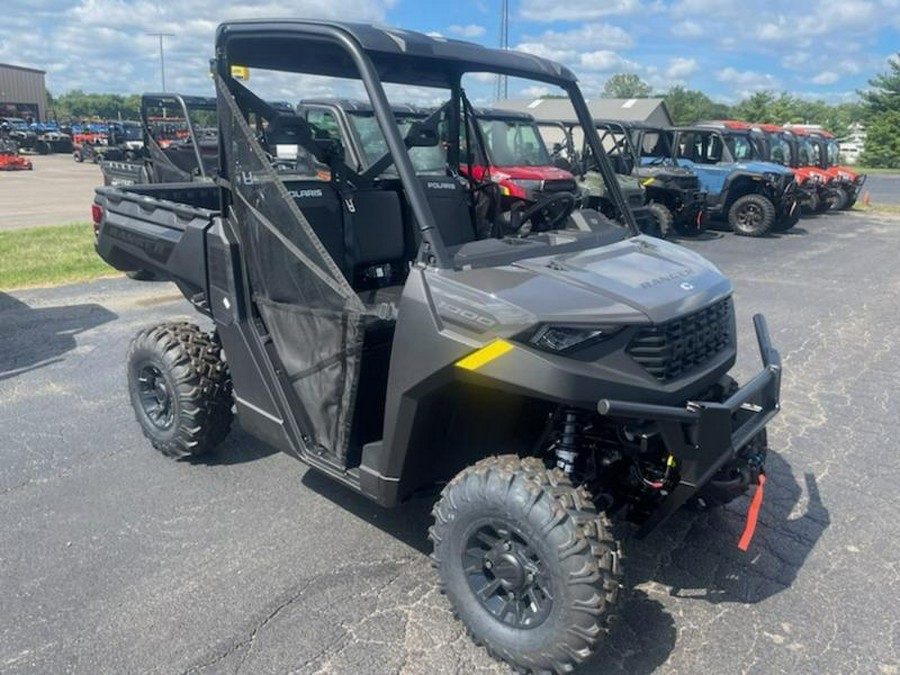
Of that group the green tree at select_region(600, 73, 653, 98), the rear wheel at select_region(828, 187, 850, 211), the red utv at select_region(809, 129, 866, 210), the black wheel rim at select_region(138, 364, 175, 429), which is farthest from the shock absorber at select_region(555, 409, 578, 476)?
the green tree at select_region(600, 73, 653, 98)

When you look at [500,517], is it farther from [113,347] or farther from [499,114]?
[499,114]

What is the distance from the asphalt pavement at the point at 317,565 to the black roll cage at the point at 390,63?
4.76 feet

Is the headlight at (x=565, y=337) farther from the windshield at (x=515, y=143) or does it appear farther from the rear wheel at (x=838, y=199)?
the rear wheel at (x=838, y=199)

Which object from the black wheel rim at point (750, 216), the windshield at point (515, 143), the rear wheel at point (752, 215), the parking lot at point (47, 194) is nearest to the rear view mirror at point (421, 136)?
the windshield at point (515, 143)

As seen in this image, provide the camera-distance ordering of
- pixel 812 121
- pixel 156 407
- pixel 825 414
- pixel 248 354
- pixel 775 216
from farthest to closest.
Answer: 1. pixel 812 121
2. pixel 775 216
3. pixel 825 414
4. pixel 156 407
5. pixel 248 354

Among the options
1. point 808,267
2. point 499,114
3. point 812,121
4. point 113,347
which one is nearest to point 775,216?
point 808,267

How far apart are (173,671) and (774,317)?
278 inches

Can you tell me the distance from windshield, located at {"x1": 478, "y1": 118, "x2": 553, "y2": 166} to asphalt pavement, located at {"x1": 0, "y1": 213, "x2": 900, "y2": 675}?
7388mm

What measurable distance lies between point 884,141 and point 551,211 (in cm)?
5548

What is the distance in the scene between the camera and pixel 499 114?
11.9 metres

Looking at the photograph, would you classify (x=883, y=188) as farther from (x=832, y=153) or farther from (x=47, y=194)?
(x=47, y=194)

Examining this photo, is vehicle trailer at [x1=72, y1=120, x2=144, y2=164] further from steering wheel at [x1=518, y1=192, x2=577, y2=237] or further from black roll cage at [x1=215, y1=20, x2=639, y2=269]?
steering wheel at [x1=518, y1=192, x2=577, y2=237]

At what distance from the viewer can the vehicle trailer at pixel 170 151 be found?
1109 cm

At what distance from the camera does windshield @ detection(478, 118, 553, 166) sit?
38.2ft
